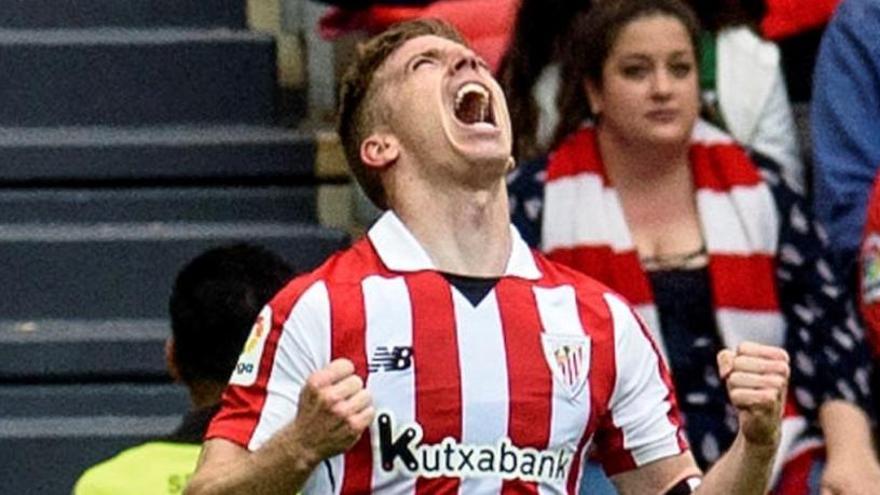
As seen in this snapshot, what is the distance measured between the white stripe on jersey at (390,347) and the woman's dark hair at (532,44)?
89.9 inches

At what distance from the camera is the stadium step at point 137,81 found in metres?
7.84

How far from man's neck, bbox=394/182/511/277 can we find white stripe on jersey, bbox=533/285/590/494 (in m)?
0.09

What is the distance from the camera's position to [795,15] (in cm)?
694

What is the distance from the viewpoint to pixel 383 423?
445 cm

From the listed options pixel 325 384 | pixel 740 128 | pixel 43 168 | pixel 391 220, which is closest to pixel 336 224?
pixel 43 168

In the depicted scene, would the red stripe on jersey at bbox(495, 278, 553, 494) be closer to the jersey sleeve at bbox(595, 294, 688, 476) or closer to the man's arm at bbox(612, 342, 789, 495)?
the jersey sleeve at bbox(595, 294, 688, 476)

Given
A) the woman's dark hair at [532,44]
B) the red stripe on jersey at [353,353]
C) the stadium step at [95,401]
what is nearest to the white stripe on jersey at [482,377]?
the red stripe on jersey at [353,353]

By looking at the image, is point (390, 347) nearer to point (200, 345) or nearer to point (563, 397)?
point (563, 397)

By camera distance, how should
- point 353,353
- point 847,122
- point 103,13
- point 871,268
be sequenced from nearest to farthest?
point 353,353 → point 871,268 → point 847,122 → point 103,13

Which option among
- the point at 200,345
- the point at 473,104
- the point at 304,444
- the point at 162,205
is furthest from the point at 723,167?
the point at 304,444

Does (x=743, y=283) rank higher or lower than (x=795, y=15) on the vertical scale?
lower

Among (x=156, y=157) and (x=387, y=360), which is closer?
(x=387, y=360)

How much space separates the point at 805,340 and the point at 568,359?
1891 mm

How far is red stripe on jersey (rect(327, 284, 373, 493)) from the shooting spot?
4.46 m
